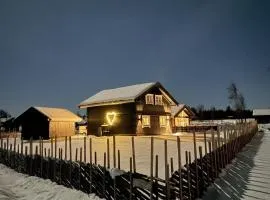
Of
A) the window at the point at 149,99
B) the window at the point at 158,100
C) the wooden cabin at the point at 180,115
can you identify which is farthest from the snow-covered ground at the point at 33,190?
the wooden cabin at the point at 180,115

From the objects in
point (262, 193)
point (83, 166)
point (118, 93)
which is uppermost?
point (118, 93)

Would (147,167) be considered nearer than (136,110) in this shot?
Yes

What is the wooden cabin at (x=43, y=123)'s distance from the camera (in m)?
32.1

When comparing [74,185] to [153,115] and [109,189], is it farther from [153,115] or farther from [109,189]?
[153,115]

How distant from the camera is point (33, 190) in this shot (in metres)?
12.4

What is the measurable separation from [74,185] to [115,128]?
19.9m

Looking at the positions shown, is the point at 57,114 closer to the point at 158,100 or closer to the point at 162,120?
the point at 158,100

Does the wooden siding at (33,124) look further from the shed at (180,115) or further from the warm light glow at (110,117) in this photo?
the shed at (180,115)

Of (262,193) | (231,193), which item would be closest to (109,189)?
(231,193)

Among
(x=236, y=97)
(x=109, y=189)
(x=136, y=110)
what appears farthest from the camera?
(x=236, y=97)

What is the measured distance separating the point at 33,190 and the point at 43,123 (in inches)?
826

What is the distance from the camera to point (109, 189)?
9500mm

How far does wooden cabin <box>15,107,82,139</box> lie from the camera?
32094mm

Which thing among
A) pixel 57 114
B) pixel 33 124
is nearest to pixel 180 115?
pixel 57 114
